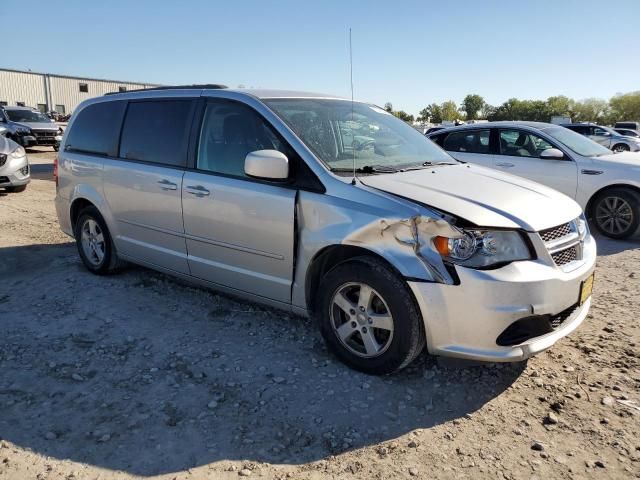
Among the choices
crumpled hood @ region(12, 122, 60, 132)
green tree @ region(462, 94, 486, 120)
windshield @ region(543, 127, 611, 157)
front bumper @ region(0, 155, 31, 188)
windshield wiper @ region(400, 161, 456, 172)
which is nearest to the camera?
windshield wiper @ region(400, 161, 456, 172)

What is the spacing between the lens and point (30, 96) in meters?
45.6

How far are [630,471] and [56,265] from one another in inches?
216

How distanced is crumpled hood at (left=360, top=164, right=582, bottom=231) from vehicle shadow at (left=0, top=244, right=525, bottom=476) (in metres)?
1.04

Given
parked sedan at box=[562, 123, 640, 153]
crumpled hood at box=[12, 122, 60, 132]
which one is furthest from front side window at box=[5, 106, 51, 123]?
parked sedan at box=[562, 123, 640, 153]

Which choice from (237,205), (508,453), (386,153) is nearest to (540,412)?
(508,453)

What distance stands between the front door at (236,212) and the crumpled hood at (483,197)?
0.71m

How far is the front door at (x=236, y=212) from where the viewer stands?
11.6 feet

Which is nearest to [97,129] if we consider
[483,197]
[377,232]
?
[377,232]

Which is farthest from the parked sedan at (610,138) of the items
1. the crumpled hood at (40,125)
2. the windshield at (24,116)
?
the windshield at (24,116)

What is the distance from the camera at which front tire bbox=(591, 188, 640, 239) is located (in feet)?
22.9

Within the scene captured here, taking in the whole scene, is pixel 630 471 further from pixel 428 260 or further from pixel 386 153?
pixel 386 153

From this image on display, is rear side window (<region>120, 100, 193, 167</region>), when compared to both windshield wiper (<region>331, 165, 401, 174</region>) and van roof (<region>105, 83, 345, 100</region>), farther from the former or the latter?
windshield wiper (<region>331, 165, 401, 174</region>)

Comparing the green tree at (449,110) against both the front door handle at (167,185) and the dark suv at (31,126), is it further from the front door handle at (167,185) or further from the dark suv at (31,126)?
the front door handle at (167,185)

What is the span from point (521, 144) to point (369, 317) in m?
5.84
